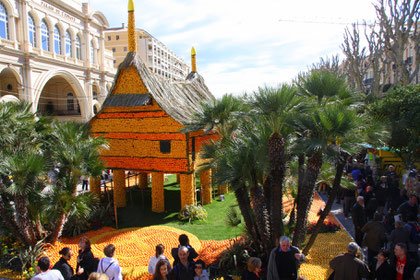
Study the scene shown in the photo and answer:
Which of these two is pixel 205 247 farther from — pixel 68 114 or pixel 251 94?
pixel 68 114

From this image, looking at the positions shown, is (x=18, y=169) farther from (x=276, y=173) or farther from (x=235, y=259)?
(x=276, y=173)

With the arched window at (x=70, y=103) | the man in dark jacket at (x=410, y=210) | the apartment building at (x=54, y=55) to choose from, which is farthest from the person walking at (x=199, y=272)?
the arched window at (x=70, y=103)

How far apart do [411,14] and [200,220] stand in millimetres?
18974

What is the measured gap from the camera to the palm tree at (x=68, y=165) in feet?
29.5

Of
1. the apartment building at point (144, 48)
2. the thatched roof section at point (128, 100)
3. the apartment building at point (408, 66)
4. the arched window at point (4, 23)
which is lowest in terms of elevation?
the thatched roof section at point (128, 100)

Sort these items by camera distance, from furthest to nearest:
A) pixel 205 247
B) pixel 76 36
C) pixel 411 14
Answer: pixel 76 36 → pixel 411 14 → pixel 205 247

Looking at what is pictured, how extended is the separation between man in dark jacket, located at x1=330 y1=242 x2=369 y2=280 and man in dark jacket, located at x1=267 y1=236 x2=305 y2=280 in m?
0.60

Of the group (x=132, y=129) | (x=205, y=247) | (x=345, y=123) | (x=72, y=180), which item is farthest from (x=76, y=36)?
(x=345, y=123)

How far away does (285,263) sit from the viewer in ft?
17.4

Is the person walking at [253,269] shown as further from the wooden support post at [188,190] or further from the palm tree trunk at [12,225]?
the wooden support post at [188,190]

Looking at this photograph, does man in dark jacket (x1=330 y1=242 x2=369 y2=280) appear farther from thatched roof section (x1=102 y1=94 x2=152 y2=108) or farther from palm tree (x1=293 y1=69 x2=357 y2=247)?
thatched roof section (x1=102 y1=94 x2=152 y2=108)

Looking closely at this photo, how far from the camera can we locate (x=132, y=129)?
13.1m

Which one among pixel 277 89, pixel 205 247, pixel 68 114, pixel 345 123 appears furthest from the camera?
pixel 68 114

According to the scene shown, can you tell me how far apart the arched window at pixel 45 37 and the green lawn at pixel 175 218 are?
20377 millimetres
